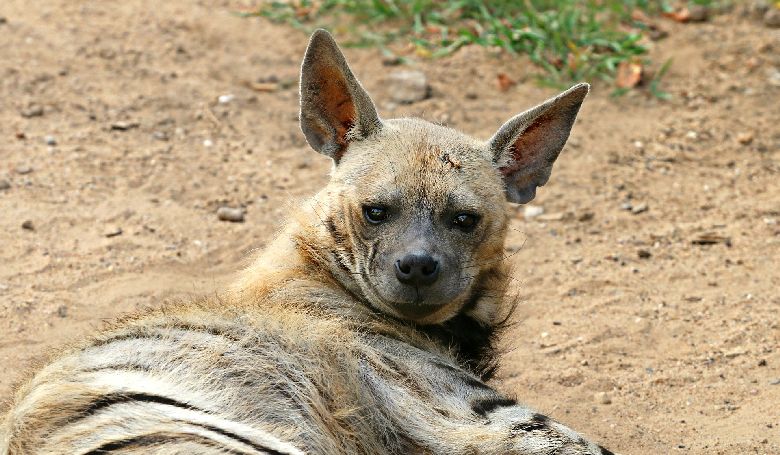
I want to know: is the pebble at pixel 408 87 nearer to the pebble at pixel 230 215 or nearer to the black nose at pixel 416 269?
the pebble at pixel 230 215

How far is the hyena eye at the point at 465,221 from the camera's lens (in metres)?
4.84

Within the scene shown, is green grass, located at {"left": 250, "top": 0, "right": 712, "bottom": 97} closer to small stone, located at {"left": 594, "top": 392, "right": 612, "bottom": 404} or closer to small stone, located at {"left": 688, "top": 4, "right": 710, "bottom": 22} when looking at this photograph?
small stone, located at {"left": 688, "top": 4, "right": 710, "bottom": 22}

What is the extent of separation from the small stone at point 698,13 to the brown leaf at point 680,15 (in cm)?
2

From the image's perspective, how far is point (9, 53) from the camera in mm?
9141

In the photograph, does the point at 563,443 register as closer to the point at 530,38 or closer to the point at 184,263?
the point at 184,263

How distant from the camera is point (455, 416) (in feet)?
14.0

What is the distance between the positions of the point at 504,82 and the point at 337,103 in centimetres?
416

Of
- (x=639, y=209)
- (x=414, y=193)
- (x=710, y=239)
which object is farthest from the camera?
(x=639, y=209)

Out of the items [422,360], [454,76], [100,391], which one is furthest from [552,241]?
[100,391]

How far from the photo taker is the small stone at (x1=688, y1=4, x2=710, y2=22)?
9992mm

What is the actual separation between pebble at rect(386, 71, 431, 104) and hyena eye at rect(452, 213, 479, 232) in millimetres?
4261

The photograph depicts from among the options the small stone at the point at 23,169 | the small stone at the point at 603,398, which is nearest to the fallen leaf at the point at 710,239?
the small stone at the point at 603,398

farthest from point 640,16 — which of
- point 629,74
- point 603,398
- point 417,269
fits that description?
point 417,269

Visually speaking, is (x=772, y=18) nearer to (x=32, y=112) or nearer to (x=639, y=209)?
(x=639, y=209)
